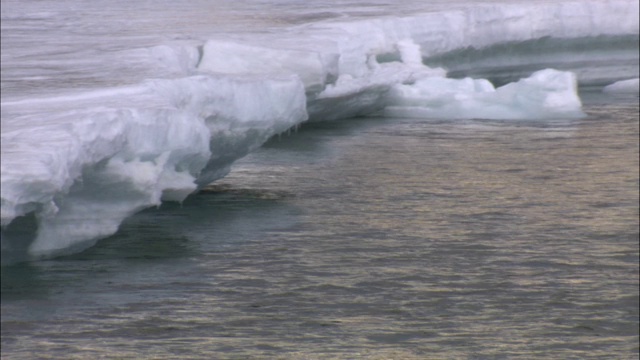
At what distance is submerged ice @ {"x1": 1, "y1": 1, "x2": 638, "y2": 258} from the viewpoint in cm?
513

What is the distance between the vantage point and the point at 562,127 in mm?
10039

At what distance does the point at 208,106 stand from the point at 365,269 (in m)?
1.25

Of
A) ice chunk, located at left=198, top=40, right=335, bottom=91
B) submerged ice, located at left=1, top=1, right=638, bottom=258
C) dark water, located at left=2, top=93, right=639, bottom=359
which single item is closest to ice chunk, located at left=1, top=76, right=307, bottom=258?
submerged ice, located at left=1, top=1, right=638, bottom=258

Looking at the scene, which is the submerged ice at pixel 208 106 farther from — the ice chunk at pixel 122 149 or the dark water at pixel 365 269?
the dark water at pixel 365 269

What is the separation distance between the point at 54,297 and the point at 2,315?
0.31 meters

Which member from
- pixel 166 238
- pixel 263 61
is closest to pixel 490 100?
pixel 263 61

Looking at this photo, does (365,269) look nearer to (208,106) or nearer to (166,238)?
(166,238)

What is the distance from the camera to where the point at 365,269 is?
19.2ft

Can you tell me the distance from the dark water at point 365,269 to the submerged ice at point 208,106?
342 mm

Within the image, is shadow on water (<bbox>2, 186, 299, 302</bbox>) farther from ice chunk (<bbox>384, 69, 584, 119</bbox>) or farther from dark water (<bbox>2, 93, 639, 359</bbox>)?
ice chunk (<bbox>384, 69, 584, 119</bbox>)

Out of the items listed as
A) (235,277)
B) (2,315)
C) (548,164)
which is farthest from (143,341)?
(548,164)

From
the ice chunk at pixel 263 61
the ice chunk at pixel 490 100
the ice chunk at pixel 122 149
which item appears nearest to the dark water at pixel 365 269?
the ice chunk at pixel 122 149

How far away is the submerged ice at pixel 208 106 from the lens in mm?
5129

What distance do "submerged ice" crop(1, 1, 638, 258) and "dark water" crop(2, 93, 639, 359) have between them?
0.34 meters
